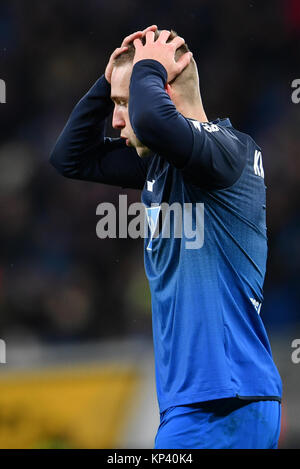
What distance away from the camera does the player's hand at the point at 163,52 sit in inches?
97.7

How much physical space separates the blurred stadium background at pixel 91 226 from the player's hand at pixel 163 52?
9.39ft

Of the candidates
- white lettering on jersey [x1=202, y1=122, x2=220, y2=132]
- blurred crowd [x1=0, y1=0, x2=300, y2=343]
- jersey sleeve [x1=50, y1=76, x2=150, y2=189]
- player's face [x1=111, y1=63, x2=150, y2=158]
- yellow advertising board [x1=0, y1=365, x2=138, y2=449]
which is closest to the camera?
white lettering on jersey [x1=202, y1=122, x2=220, y2=132]

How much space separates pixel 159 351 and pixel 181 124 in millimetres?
760

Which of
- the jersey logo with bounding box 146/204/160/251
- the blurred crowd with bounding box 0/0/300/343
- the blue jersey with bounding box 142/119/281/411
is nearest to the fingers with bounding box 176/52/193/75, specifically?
the blue jersey with bounding box 142/119/281/411

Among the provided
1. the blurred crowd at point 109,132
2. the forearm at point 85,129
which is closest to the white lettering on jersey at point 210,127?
the forearm at point 85,129

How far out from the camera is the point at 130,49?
265cm

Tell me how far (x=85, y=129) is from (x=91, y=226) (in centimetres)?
371

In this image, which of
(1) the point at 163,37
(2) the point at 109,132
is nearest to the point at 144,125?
(1) the point at 163,37

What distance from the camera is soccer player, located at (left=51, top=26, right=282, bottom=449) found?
2.26m

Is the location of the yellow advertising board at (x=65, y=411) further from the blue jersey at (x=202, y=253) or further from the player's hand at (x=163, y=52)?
the player's hand at (x=163, y=52)

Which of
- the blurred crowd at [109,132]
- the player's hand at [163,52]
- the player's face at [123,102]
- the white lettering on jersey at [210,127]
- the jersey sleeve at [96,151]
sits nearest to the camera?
the white lettering on jersey at [210,127]

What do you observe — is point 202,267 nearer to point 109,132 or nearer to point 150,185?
point 150,185

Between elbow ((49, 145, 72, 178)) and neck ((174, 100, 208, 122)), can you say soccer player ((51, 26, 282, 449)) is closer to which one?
neck ((174, 100, 208, 122))

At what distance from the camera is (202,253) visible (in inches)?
92.5
